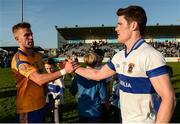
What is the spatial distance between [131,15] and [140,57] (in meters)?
0.45

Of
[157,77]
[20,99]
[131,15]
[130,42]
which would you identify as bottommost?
[20,99]

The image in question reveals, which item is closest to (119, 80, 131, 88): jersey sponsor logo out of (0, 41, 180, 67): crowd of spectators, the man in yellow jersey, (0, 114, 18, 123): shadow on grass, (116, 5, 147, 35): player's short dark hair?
(116, 5, 147, 35): player's short dark hair

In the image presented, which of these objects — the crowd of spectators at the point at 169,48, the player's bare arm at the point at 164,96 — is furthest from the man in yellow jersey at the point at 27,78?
the crowd of spectators at the point at 169,48

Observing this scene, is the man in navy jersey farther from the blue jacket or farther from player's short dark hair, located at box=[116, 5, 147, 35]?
the blue jacket

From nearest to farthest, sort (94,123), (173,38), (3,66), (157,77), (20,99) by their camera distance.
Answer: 1. (157,77)
2. (20,99)
3. (94,123)
4. (3,66)
5. (173,38)

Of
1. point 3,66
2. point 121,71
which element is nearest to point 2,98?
point 121,71

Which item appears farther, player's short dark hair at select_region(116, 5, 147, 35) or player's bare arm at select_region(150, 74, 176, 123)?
player's short dark hair at select_region(116, 5, 147, 35)

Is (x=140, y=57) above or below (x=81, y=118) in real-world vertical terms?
above

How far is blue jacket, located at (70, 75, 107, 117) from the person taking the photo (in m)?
7.11

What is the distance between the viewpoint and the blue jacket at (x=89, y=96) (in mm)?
7105

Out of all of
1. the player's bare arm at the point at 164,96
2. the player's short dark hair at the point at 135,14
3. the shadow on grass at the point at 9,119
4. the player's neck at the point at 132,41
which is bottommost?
the shadow on grass at the point at 9,119

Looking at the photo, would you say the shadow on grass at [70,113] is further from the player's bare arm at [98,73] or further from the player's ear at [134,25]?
the player's ear at [134,25]

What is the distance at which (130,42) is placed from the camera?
420cm

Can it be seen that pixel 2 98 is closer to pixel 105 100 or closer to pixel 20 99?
pixel 105 100
